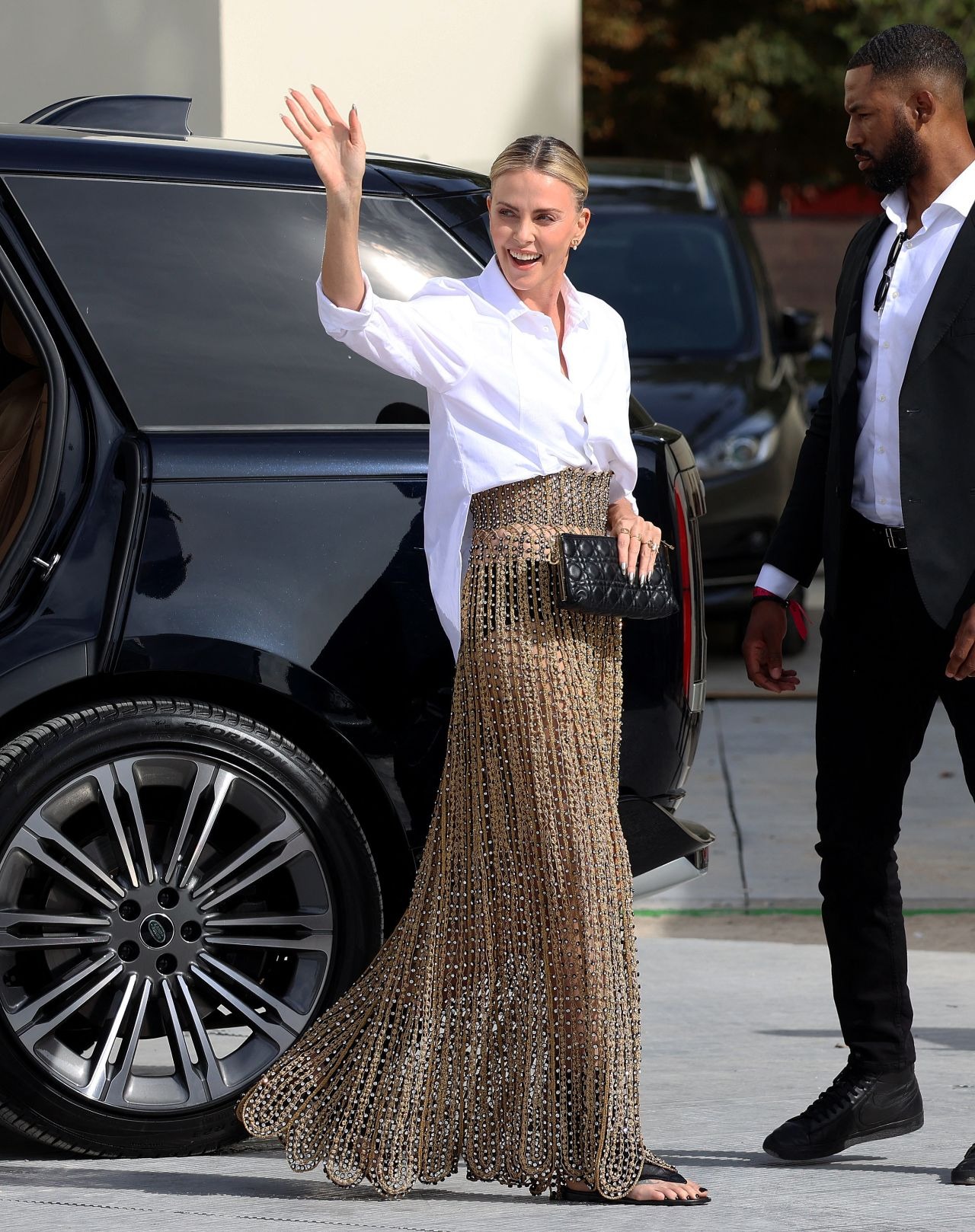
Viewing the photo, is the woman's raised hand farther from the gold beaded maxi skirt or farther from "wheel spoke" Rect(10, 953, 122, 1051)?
"wheel spoke" Rect(10, 953, 122, 1051)

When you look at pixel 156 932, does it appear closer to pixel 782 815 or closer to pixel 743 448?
pixel 782 815

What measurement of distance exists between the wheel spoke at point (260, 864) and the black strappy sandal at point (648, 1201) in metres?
0.75

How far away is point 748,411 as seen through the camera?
31.0ft

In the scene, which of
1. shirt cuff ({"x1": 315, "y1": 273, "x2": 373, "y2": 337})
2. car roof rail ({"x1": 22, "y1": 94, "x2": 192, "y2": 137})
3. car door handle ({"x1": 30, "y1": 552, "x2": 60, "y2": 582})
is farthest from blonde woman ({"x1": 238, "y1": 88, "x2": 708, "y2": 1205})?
car roof rail ({"x1": 22, "y1": 94, "x2": 192, "y2": 137})

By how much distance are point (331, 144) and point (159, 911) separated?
1375mm

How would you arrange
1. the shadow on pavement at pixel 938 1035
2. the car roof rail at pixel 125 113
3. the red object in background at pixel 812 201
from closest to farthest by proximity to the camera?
the car roof rail at pixel 125 113, the shadow on pavement at pixel 938 1035, the red object in background at pixel 812 201

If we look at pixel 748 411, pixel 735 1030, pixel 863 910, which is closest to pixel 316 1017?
pixel 863 910

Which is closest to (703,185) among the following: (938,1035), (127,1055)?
(938,1035)

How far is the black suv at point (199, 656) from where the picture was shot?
352cm

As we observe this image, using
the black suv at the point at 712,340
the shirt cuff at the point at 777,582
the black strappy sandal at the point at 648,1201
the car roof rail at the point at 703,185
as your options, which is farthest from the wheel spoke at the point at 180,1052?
the car roof rail at the point at 703,185

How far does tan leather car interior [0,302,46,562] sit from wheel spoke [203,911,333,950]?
0.78 meters

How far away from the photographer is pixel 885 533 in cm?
353

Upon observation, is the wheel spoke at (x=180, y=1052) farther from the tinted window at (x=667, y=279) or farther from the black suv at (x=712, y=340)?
the tinted window at (x=667, y=279)

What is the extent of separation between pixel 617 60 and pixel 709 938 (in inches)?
895
